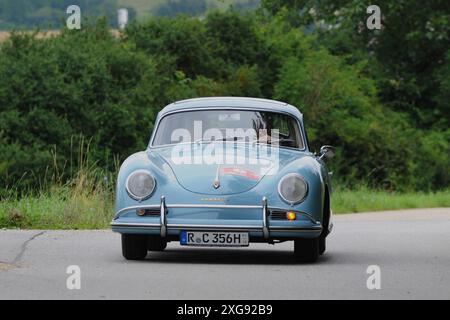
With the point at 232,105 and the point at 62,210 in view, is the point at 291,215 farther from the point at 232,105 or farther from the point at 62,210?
the point at 62,210

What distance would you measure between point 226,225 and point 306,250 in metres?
1.02

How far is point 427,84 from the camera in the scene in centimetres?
5091

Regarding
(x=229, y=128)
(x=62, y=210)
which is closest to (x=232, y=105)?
(x=229, y=128)

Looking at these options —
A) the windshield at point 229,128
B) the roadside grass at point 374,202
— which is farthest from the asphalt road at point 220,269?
the roadside grass at point 374,202

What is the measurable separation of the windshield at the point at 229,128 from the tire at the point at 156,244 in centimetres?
100

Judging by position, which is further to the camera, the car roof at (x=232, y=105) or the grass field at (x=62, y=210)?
the grass field at (x=62, y=210)

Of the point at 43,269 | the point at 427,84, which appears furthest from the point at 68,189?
the point at 427,84

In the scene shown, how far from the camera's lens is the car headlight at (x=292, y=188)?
41.4 feet

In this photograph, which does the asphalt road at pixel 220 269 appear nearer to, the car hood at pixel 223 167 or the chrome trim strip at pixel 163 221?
the chrome trim strip at pixel 163 221

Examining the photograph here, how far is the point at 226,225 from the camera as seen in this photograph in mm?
12414

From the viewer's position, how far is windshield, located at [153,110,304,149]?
13.9 m

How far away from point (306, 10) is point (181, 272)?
4068 cm

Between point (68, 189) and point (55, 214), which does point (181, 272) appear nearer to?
point (55, 214)

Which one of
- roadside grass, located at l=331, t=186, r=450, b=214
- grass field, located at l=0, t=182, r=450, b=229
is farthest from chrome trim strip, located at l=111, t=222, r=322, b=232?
roadside grass, located at l=331, t=186, r=450, b=214
